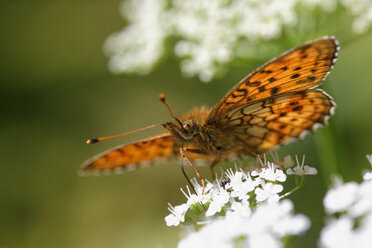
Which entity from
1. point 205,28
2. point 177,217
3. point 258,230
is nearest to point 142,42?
point 205,28

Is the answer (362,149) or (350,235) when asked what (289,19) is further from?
(350,235)

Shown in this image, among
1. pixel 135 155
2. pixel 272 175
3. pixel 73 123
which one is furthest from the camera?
pixel 73 123

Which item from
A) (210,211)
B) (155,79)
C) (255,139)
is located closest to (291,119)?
(255,139)

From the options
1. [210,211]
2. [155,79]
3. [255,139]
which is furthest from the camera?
[155,79]

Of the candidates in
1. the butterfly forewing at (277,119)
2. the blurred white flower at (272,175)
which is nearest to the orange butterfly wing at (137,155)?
the butterfly forewing at (277,119)

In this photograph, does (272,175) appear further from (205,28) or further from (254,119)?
(205,28)

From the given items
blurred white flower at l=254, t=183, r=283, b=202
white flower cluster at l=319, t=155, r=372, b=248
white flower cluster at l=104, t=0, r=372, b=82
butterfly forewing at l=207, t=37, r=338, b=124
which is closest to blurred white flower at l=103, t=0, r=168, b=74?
white flower cluster at l=104, t=0, r=372, b=82
